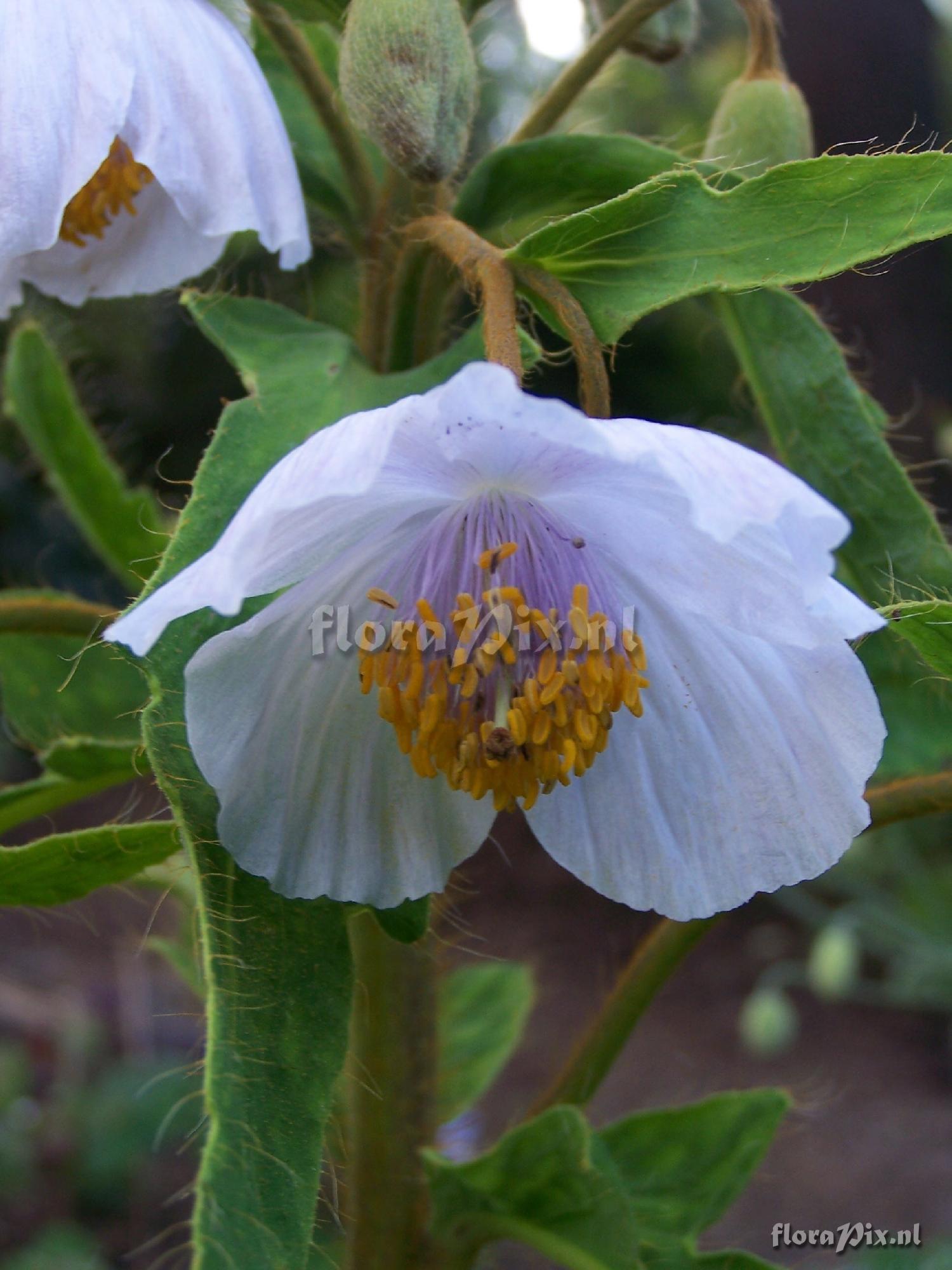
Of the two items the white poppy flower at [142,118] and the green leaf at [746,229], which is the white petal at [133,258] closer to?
the white poppy flower at [142,118]

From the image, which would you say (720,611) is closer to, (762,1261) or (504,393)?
(504,393)

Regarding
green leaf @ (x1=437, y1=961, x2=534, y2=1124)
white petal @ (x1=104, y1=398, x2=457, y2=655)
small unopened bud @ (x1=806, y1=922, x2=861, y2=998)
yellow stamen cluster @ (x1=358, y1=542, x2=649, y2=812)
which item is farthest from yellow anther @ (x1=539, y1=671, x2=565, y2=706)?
small unopened bud @ (x1=806, y1=922, x2=861, y2=998)

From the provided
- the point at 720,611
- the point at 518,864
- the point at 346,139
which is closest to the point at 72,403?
the point at 346,139

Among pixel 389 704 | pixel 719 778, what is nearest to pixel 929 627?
pixel 719 778

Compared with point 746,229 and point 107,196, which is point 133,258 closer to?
point 107,196

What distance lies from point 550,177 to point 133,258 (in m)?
0.23

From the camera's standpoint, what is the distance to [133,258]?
65 cm

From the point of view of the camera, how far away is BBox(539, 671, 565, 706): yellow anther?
0.48m

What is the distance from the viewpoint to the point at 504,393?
14.7 inches

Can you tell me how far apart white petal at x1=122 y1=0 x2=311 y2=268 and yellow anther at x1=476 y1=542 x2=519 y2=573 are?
175 mm

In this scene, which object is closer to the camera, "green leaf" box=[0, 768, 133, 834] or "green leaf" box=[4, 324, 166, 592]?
"green leaf" box=[0, 768, 133, 834]

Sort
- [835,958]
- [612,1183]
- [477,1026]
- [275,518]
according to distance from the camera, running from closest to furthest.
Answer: [275,518], [612,1183], [477,1026], [835,958]

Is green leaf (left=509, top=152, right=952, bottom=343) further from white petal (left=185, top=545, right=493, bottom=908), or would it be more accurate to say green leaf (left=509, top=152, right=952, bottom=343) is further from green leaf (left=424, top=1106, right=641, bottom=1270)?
green leaf (left=424, top=1106, right=641, bottom=1270)

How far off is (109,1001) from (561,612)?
6.83 feet
